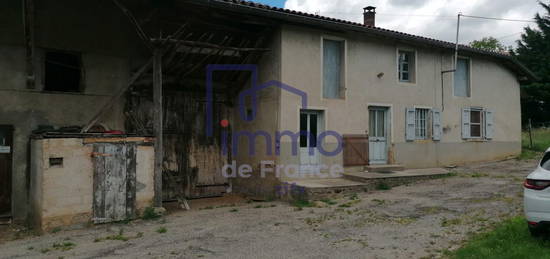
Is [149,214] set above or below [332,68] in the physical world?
below

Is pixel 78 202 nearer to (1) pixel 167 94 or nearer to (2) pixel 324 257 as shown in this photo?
(1) pixel 167 94

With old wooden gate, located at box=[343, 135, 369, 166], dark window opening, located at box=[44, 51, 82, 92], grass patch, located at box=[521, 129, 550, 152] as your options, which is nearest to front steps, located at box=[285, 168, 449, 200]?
old wooden gate, located at box=[343, 135, 369, 166]

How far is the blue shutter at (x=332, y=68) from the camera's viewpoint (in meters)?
11.4

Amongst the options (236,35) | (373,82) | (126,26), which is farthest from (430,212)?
(126,26)

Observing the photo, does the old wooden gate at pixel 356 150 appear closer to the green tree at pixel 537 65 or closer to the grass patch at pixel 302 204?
the grass patch at pixel 302 204

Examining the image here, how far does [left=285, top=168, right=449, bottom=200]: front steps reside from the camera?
9.48 meters

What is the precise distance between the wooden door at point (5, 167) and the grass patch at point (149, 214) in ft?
10.4

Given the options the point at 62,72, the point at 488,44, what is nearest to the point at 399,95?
the point at 62,72

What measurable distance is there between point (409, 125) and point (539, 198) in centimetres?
787

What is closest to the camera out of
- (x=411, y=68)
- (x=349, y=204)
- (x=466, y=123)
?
(x=349, y=204)

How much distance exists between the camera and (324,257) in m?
5.36

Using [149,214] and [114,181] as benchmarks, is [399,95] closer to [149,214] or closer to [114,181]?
[149,214]

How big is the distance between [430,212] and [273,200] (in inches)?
154

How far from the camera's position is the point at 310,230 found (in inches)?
272
